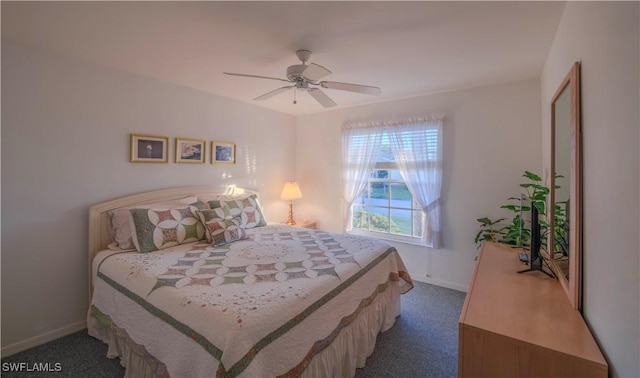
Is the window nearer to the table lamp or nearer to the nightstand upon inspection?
the nightstand

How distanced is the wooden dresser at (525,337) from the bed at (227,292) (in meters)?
0.76

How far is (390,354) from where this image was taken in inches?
83.7

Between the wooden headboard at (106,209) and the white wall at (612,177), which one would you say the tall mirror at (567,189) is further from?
the wooden headboard at (106,209)

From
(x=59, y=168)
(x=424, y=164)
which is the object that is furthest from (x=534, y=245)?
(x=59, y=168)

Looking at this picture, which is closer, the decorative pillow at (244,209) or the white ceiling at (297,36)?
the white ceiling at (297,36)

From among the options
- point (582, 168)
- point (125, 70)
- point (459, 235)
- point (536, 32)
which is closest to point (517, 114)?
point (536, 32)

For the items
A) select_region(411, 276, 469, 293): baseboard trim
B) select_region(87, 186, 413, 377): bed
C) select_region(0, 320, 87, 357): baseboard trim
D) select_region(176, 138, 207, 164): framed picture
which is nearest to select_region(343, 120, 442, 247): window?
select_region(411, 276, 469, 293): baseboard trim

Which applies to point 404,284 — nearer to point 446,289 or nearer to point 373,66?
point 446,289

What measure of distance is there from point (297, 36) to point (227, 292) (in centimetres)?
174

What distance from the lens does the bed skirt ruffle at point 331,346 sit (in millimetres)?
1556

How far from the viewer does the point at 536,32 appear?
6.27 feet

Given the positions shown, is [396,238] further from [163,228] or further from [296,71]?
[163,228]

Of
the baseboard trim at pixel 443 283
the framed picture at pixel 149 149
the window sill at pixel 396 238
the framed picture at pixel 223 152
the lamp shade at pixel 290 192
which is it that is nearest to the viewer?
the framed picture at pixel 149 149

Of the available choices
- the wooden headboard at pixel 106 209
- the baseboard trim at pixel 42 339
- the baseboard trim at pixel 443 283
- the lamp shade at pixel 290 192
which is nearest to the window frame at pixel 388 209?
the baseboard trim at pixel 443 283
